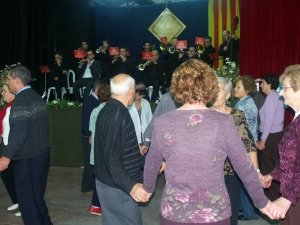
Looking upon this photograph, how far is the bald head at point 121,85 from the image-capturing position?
3783 millimetres

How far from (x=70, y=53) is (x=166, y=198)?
645 inches

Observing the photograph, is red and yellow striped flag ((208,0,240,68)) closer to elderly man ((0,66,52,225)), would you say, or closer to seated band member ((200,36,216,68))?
seated band member ((200,36,216,68))

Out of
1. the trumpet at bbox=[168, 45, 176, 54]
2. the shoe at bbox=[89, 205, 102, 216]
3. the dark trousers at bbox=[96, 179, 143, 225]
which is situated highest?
the trumpet at bbox=[168, 45, 176, 54]

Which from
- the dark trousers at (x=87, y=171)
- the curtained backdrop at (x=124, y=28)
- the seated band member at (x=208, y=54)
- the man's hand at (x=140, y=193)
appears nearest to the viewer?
the man's hand at (x=140, y=193)

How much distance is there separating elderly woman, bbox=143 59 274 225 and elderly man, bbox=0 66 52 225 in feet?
6.94

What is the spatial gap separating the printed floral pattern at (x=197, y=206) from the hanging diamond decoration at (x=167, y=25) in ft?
54.6

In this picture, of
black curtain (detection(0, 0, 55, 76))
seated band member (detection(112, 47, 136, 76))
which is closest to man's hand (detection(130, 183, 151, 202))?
seated band member (detection(112, 47, 136, 76))

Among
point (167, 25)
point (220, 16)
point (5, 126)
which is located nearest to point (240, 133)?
point (5, 126)

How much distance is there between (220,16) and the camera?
696 inches

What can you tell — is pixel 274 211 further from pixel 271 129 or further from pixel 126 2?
pixel 126 2

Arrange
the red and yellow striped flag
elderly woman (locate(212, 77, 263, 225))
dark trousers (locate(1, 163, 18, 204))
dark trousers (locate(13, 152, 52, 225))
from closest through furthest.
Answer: elderly woman (locate(212, 77, 263, 225))
dark trousers (locate(13, 152, 52, 225))
dark trousers (locate(1, 163, 18, 204))
the red and yellow striped flag

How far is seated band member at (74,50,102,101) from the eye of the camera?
46.4ft

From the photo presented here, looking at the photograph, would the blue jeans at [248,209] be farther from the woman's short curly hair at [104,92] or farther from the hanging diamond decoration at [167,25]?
the hanging diamond decoration at [167,25]

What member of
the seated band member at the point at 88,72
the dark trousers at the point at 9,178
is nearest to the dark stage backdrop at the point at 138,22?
the seated band member at the point at 88,72
